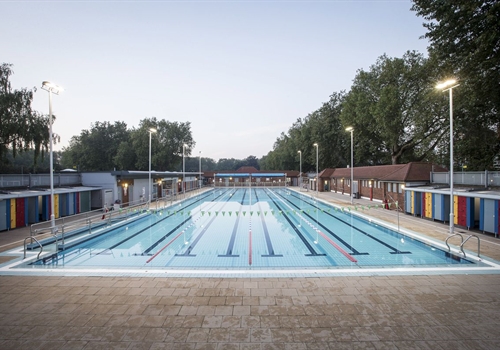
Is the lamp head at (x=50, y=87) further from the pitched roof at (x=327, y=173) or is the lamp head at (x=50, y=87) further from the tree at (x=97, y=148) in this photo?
the tree at (x=97, y=148)

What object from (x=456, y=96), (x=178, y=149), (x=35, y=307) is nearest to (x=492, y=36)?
(x=456, y=96)

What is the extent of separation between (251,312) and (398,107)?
102 feet

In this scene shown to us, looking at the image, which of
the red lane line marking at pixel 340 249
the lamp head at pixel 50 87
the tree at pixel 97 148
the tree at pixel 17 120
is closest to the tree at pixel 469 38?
the red lane line marking at pixel 340 249

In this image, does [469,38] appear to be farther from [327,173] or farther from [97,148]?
[97,148]

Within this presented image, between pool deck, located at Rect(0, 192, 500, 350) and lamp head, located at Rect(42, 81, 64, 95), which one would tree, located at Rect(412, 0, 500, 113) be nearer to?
pool deck, located at Rect(0, 192, 500, 350)

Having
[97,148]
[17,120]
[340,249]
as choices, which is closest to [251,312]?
[340,249]

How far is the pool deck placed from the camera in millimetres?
4742

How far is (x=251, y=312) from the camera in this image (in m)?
5.72

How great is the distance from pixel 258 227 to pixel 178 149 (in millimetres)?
44908

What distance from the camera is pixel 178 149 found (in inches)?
2263

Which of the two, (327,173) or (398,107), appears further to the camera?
(327,173)

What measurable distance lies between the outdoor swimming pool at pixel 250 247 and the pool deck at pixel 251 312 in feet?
5.41

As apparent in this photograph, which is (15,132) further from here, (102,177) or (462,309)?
(462,309)

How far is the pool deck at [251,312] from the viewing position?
4.74 meters
